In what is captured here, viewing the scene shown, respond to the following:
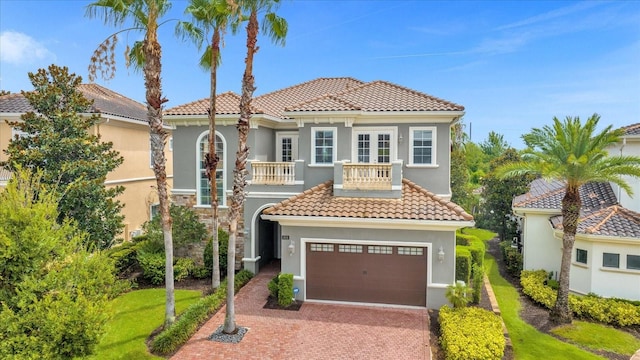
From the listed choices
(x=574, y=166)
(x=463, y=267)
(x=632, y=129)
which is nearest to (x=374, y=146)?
(x=463, y=267)

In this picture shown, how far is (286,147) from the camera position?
21266 millimetres

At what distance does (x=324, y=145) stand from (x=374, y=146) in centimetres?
251

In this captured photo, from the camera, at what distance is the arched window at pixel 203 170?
19656 mm

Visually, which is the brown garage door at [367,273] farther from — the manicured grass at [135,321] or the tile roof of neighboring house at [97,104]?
the tile roof of neighboring house at [97,104]

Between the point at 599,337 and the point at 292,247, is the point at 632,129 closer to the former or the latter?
Result: the point at 599,337

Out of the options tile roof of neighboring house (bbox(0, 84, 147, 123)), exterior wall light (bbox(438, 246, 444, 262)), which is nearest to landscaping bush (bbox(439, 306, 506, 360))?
exterior wall light (bbox(438, 246, 444, 262))

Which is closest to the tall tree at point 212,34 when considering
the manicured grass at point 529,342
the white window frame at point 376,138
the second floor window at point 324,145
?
the second floor window at point 324,145

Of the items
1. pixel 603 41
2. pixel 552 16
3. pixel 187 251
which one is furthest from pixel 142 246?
pixel 603 41

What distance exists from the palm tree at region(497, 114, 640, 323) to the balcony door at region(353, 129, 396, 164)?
6.21 meters

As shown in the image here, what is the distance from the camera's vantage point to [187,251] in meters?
19.9

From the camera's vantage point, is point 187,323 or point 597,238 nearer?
point 187,323

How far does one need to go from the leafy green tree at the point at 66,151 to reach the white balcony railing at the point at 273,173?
7.17 m

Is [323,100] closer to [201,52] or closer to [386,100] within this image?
[386,100]

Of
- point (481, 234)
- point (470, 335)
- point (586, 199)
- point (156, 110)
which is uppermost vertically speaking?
point (156, 110)
